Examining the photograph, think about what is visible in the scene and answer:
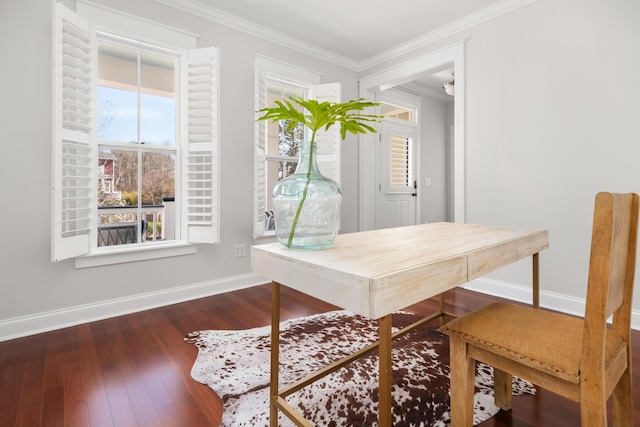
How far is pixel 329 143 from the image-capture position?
390cm

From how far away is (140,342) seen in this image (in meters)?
2.14

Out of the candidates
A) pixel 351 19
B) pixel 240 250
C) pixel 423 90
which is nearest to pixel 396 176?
pixel 423 90

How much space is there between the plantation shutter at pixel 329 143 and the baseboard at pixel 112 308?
1.59m

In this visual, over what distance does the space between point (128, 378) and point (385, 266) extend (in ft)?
5.44

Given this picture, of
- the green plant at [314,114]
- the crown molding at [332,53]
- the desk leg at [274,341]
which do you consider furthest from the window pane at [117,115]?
the desk leg at [274,341]

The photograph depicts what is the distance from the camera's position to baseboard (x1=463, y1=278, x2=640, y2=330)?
2.59 metres

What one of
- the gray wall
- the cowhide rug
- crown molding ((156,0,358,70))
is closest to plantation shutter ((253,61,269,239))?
the gray wall

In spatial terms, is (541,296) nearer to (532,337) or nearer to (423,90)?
(532,337)

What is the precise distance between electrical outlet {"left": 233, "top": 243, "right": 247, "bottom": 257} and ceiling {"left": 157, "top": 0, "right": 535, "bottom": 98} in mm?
2294

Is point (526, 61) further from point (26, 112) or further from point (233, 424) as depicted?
point (26, 112)

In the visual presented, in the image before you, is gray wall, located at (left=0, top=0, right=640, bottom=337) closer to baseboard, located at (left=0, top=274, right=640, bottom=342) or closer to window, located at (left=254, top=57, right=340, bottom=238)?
baseboard, located at (left=0, top=274, right=640, bottom=342)

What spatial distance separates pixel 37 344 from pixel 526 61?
14.7 ft

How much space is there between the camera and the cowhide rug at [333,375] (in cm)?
140

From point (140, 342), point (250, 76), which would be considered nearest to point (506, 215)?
point (250, 76)
